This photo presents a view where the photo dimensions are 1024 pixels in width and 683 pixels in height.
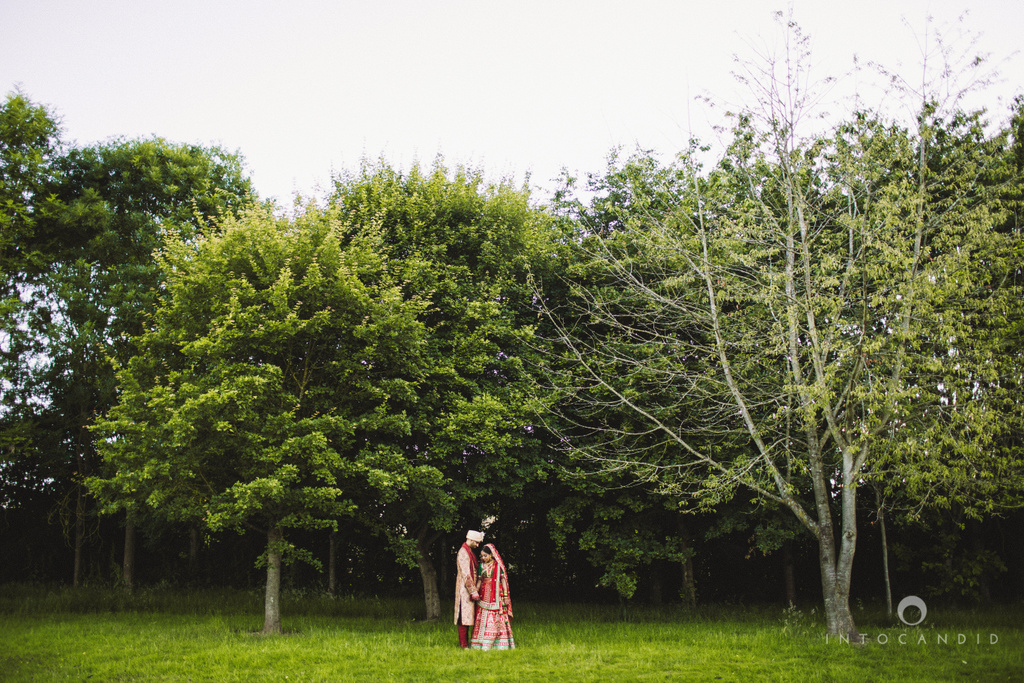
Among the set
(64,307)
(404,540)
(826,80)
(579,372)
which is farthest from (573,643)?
(64,307)

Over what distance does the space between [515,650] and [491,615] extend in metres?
0.61

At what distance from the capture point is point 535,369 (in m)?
15.5

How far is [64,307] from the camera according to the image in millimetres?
17531

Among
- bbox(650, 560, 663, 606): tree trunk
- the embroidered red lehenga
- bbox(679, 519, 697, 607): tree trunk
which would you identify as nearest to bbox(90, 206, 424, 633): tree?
the embroidered red lehenga

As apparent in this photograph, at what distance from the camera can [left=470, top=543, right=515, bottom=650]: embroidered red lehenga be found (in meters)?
10.2

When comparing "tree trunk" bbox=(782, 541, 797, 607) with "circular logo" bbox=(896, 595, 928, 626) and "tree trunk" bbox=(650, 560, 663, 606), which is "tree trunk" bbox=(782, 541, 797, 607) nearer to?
"circular logo" bbox=(896, 595, 928, 626)

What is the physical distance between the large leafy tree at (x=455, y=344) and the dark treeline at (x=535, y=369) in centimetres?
10

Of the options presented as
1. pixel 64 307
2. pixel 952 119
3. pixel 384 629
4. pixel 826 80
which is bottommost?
pixel 384 629

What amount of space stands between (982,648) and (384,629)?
10.0m

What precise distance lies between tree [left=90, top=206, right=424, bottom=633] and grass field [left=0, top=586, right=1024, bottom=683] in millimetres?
1983

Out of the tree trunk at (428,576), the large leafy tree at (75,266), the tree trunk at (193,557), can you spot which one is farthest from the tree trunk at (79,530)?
the tree trunk at (428,576)

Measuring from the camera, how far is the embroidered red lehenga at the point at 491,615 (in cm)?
1018

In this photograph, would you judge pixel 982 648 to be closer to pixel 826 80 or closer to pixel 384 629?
pixel 826 80

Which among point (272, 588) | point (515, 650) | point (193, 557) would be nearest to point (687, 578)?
point (515, 650)
